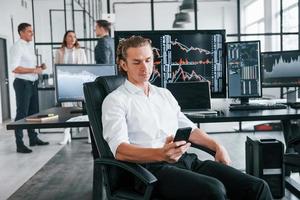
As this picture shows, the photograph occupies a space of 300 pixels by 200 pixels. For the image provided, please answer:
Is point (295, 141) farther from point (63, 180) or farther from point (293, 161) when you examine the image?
point (63, 180)

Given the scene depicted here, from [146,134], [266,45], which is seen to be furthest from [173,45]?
[266,45]

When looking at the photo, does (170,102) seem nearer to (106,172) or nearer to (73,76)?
Answer: (106,172)

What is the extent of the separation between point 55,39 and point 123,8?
192cm

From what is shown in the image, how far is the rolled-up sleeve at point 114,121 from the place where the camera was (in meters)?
1.57

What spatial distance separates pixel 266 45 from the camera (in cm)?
819

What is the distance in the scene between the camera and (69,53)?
419cm

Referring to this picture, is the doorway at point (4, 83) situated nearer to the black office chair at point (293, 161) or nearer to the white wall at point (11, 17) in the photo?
the white wall at point (11, 17)

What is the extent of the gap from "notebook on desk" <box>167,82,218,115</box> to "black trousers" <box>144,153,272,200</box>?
69 cm

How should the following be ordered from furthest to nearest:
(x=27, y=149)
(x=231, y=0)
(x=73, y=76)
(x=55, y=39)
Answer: (x=231, y=0), (x=55, y=39), (x=27, y=149), (x=73, y=76)

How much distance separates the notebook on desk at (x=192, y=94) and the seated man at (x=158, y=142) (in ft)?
1.59

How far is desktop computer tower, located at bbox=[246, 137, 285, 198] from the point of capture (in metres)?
Result: 2.57

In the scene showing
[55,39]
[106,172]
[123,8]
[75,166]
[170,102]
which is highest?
[123,8]

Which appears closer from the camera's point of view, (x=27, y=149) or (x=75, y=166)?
(x=75, y=166)

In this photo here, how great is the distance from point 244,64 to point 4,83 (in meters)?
6.86
